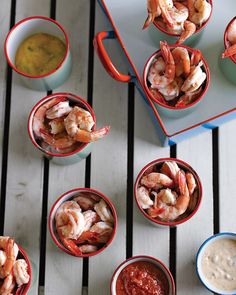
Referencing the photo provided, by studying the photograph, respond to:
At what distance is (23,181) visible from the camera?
1.61 metres

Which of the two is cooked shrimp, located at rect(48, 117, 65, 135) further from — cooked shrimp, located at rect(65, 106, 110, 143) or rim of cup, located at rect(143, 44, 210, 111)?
rim of cup, located at rect(143, 44, 210, 111)

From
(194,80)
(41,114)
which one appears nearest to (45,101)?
(41,114)

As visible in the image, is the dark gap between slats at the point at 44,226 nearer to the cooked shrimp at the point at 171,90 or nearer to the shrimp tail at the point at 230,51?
the cooked shrimp at the point at 171,90

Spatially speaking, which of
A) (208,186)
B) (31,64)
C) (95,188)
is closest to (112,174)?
(95,188)

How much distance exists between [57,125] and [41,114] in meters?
0.06

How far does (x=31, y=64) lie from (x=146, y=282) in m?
0.61

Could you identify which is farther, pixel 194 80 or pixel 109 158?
pixel 109 158

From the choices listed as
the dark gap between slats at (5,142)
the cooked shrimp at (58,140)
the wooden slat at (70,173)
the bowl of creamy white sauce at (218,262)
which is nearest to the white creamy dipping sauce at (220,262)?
the bowl of creamy white sauce at (218,262)

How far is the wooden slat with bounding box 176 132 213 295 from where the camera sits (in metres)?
1.55

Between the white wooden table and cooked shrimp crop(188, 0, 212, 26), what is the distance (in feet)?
0.78

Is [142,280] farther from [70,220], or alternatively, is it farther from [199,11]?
[199,11]

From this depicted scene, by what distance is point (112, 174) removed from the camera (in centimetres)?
160

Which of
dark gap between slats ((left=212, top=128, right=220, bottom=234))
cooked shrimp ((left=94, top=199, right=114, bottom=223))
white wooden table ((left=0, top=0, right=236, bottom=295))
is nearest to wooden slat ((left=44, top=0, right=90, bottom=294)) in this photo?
white wooden table ((left=0, top=0, right=236, bottom=295))

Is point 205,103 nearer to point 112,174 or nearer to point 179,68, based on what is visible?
point 179,68
